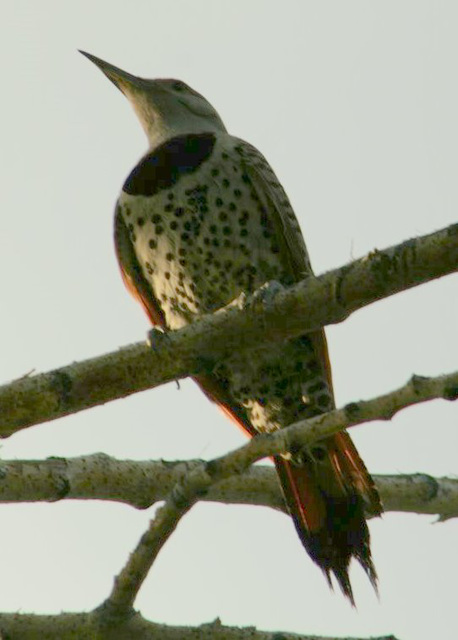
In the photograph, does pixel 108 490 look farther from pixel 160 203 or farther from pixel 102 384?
pixel 160 203

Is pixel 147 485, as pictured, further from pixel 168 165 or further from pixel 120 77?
pixel 120 77

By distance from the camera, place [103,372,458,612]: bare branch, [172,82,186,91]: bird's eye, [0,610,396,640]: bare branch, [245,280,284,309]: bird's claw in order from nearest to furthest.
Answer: [103,372,458,612]: bare branch → [0,610,396,640]: bare branch → [245,280,284,309]: bird's claw → [172,82,186,91]: bird's eye

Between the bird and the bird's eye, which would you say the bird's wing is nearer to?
the bird

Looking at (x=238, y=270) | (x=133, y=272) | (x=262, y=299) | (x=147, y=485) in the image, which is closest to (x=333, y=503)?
(x=238, y=270)

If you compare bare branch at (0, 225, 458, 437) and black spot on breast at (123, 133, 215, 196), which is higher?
black spot on breast at (123, 133, 215, 196)

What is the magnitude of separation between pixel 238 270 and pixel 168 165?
0.80 m

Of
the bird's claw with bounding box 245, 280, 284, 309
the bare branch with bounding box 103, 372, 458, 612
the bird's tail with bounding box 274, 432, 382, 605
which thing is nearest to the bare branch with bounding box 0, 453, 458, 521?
the bird's tail with bounding box 274, 432, 382, 605

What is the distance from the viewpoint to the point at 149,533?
11.1 feet

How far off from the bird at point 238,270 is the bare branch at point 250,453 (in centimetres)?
195

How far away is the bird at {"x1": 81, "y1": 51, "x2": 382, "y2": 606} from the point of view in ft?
18.0

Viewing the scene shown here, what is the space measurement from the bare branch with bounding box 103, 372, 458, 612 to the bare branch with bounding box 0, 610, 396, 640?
14 cm

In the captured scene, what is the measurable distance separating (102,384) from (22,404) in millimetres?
280

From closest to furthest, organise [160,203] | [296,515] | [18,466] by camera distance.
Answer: [18,466]
[296,515]
[160,203]

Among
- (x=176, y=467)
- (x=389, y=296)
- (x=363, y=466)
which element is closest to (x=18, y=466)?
(x=176, y=467)
